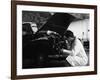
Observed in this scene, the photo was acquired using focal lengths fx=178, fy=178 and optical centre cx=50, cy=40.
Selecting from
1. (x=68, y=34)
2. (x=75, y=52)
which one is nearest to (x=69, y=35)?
(x=68, y=34)

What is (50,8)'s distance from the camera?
158 cm

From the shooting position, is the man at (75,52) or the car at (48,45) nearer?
the car at (48,45)

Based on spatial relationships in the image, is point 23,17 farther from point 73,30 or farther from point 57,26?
point 73,30

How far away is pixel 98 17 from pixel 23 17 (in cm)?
74

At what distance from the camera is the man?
5.36 ft

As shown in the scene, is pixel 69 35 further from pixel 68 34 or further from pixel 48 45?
pixel 48 45

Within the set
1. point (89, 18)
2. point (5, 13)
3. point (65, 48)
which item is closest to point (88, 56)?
point (65, 48)

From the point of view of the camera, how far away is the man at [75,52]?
163cm

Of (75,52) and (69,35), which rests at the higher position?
(69,35)

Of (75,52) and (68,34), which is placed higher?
(68,34)

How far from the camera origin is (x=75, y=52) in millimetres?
1659

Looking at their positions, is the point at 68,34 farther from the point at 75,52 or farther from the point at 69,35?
the point at 75,52

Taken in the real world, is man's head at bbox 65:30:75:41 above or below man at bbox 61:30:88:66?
above

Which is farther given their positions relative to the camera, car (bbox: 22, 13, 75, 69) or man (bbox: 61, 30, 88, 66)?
man (bbox: 61, 30, 88, 66)
